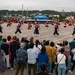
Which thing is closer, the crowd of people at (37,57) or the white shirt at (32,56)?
the crowd of people at (37,57)

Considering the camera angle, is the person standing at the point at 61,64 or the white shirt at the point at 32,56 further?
the white shirt at the point at 32,56

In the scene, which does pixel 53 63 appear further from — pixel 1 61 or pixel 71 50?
pixel 1 61

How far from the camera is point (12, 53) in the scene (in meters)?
11.8

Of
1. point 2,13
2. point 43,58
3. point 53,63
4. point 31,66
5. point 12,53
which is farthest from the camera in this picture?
point 2,13

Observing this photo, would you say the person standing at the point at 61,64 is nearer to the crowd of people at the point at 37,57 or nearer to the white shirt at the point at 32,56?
the crowd of people at the point at 37,57

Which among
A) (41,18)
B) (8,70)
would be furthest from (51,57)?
(41,18)

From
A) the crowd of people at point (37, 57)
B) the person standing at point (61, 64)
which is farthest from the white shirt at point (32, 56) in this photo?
the person standing at point (61, 64)

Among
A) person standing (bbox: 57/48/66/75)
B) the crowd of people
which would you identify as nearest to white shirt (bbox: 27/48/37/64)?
the crowd of people

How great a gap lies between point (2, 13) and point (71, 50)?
131981 millimetres

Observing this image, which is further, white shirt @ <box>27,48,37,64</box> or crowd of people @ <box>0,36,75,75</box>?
white shirt @ <box>27,48,37,64</box>

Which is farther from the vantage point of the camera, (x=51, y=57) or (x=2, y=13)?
(x=2, y=13)

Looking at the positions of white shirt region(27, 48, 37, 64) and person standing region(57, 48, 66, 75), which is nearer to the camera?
person standing region(57, 48, 66, 75)

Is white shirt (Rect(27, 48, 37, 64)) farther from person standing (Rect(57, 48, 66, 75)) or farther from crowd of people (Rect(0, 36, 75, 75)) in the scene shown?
person standing (Rect(57, 48, 66, 75))

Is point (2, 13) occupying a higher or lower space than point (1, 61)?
lower
